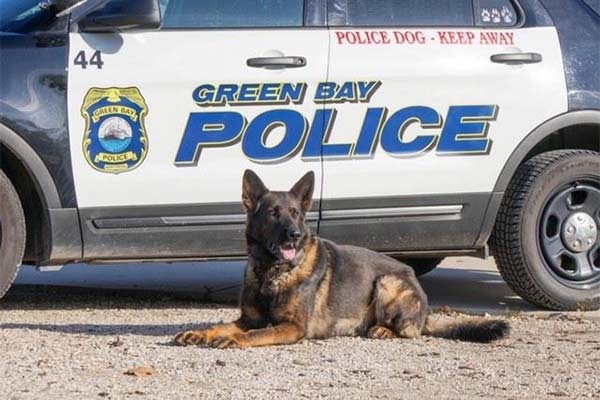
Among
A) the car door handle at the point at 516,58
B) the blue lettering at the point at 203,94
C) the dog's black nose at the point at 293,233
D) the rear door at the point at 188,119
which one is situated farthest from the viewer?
the car door handle at the point at 516,58

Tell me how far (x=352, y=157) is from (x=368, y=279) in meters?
0.92

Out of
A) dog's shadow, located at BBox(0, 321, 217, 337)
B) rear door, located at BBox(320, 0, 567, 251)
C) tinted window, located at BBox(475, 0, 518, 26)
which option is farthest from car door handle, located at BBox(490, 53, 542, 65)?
dog's shadow, located at BBox(0, 321, 217, 337)

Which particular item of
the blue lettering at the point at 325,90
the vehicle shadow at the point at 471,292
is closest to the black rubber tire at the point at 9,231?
the blue lettering at the point at 325,90

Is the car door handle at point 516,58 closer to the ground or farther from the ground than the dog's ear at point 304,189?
farther from the ground

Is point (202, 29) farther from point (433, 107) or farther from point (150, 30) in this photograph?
point (433, 107)

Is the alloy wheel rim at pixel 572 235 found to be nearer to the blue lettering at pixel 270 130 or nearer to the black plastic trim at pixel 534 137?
the black plastic trim at pixel 534 137

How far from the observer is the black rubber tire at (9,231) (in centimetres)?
750

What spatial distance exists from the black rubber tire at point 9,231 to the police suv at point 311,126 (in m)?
0.01

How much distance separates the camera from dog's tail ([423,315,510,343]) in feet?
23.3

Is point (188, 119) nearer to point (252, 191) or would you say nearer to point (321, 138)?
point (321, 138)

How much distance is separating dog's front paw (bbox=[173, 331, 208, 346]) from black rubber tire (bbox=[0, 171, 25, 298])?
1.22 meters

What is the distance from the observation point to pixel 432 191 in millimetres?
8094

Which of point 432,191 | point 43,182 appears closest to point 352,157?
point 432,191

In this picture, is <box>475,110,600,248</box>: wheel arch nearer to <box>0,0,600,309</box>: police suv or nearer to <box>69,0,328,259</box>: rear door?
<box>0,0,600,309</box>: police suv
